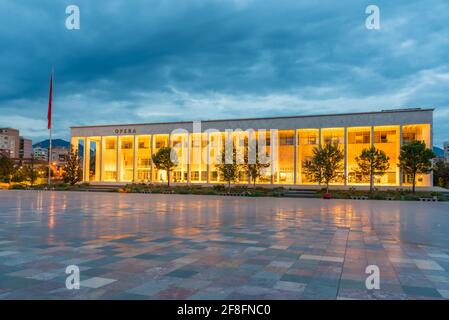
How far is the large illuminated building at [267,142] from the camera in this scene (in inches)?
2018

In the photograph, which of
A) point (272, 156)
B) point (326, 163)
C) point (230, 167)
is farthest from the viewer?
point (272, 156)

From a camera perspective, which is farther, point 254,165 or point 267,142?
point 267,142

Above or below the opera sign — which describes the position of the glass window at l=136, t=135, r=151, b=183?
below

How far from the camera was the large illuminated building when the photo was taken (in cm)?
5125

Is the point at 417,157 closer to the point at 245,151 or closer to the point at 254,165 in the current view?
the point at 254,165

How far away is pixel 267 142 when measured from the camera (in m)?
58.6

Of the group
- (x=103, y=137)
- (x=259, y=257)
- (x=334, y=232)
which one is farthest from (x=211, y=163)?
(x=259, y=257)

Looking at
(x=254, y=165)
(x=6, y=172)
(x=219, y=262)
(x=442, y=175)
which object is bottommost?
(x=219, y=262)

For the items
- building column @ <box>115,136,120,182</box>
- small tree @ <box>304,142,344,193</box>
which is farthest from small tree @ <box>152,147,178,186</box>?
small tree @ <box>304,142,344,193</box>

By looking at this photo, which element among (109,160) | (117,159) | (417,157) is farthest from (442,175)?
(109,160)

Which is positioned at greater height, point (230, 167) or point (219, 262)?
point (230, 167)

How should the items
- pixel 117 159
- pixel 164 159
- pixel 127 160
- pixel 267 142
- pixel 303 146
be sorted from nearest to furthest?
1. pixel 164 159
2. pixel 303 146
3. pixel 267 142
4. pixel 117 159
5. pixel 127 160

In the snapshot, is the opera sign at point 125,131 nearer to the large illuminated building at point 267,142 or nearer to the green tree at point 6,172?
the large illuminated building at point 267,142

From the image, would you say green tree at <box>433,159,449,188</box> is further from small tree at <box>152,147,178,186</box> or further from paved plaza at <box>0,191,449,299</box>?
paved plaza at <box>0,191,449,299</box>
